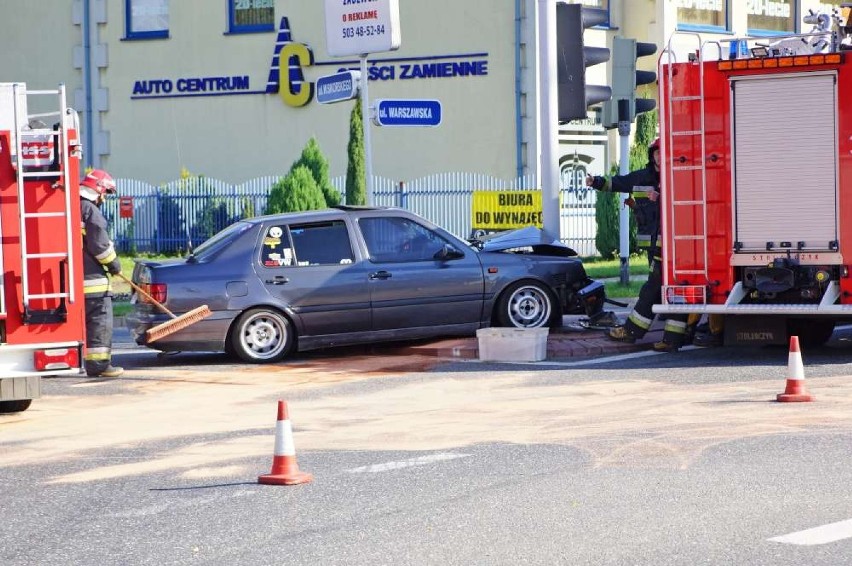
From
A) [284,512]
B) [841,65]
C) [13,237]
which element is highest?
[841,65]

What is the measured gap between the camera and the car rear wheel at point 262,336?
14188mm

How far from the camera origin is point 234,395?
12281mm

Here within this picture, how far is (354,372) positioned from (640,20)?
19.4 m

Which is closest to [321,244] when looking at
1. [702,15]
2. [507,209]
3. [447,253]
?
[447,253]

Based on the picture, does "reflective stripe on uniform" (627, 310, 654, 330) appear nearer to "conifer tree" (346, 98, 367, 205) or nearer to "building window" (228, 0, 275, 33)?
"conifer tree" (346, 98, 367, 205)

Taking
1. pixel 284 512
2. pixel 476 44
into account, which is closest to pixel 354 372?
pixel 284 512

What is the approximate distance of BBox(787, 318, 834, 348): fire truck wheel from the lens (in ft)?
47.3

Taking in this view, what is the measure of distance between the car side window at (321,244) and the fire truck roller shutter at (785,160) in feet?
12.4

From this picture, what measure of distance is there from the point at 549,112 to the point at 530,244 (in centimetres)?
150

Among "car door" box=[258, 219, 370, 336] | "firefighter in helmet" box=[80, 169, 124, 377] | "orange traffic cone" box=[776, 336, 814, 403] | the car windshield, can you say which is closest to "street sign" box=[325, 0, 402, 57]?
"car door" box=[258, 219, 370, 336]

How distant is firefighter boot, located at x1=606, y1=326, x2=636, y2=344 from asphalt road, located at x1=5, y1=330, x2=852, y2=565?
1.35 meters

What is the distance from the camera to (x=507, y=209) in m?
20.2

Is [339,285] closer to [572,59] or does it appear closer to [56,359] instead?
[572,59]

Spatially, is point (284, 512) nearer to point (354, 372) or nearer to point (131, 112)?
point (354, 372)
